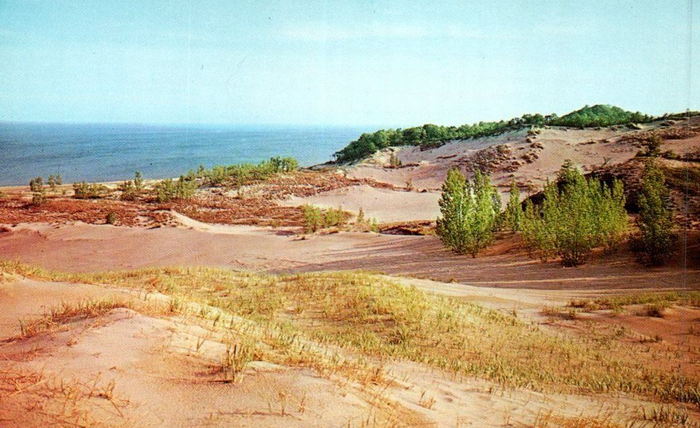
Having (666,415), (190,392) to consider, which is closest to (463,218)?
(666,415)

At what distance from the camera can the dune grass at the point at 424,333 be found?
6148mm

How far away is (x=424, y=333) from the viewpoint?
8008 mm

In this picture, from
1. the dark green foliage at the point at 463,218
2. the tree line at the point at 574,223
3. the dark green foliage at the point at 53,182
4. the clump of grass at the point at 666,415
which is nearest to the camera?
the clump of grass at the point at 666,415

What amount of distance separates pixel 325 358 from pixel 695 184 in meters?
24.5

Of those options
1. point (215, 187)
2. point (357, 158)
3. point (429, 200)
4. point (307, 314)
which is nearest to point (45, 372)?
point (307, 314)

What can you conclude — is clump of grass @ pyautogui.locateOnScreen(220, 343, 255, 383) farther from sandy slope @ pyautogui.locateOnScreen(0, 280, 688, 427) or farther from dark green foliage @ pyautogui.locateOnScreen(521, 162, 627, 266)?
dark green foliage @ pyautogui.locateOnScreen(521, 162, 627, 266)

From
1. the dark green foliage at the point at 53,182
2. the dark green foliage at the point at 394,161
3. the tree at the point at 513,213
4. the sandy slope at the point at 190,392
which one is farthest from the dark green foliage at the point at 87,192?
the sandy slope at the point at 190,392

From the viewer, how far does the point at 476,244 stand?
19016mm

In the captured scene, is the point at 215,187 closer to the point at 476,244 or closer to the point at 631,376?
the point at 476,244

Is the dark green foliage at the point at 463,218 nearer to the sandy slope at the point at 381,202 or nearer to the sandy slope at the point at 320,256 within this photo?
the sandy slope at the point at 320,256

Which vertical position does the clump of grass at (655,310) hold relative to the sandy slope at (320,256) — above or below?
above

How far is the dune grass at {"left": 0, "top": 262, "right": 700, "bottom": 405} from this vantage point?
615 cm

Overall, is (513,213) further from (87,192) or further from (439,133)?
(439,133)

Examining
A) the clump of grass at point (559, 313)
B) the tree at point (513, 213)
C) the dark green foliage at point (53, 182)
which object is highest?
the dark green foliage at point (53, 182)
